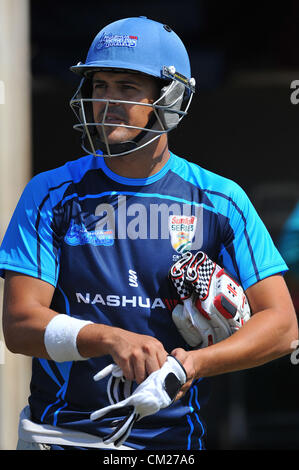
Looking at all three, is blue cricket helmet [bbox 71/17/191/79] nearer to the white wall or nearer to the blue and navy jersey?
the blue and navy jersey

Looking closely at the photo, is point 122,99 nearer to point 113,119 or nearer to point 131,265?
point 113,119

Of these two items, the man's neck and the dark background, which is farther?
the dark background

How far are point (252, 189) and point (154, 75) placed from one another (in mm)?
1789

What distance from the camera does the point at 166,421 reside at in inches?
96.0

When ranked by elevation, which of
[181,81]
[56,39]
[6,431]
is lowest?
[6,431]

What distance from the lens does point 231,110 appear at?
13.7ft

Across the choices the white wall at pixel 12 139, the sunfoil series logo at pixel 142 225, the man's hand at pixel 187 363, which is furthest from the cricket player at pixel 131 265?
the white wall at pixel 12 139

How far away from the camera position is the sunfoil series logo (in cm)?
246

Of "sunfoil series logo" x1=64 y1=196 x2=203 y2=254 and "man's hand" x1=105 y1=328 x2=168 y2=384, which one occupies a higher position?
"sunfoil series logo" x1=64 y1=196 x2=203 y2=254

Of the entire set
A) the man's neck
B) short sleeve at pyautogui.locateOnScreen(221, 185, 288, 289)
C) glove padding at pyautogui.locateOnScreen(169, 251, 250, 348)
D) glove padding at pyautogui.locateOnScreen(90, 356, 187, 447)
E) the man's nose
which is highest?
the man's nose

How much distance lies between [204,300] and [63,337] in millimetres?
444

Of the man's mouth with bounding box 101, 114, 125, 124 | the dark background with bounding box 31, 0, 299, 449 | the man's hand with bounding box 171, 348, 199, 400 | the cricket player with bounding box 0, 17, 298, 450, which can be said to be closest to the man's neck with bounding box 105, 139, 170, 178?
the cricket player with bounding box 0, 17, 298, 450
